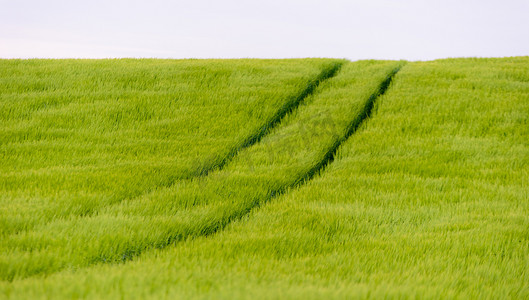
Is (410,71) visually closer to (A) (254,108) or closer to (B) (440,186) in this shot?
(A) (254,108)

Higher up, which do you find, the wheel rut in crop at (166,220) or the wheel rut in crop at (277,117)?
the wheel rut in crop at (277,117)

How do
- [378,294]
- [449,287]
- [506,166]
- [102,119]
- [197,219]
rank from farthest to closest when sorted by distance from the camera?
1. [102,119]
2. [506,166]
3. [197,219]
4. [449,287]
5. [378,294]

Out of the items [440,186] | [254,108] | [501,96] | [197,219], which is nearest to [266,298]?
[197,219]

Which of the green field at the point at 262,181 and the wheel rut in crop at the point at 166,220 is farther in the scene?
the wheel rut in crop at the point at 166,220

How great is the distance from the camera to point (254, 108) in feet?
29.8

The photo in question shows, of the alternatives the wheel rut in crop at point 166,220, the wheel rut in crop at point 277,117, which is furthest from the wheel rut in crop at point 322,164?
the wheel rut in crop at point 277,117

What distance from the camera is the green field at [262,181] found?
3490 mm

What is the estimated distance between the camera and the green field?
3.49m

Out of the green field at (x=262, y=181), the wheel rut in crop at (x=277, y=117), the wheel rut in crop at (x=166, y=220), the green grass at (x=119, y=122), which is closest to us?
the green field at (x=262, y=181)

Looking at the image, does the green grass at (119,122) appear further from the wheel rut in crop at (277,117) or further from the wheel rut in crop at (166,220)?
the wheel rut in crop at (166,220)

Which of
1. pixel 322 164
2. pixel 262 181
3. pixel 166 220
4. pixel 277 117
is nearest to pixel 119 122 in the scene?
pixel 277 117

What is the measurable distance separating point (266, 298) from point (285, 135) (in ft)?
17.3

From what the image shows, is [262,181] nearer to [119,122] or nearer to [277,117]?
[277,117]

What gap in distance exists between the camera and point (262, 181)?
609cm
